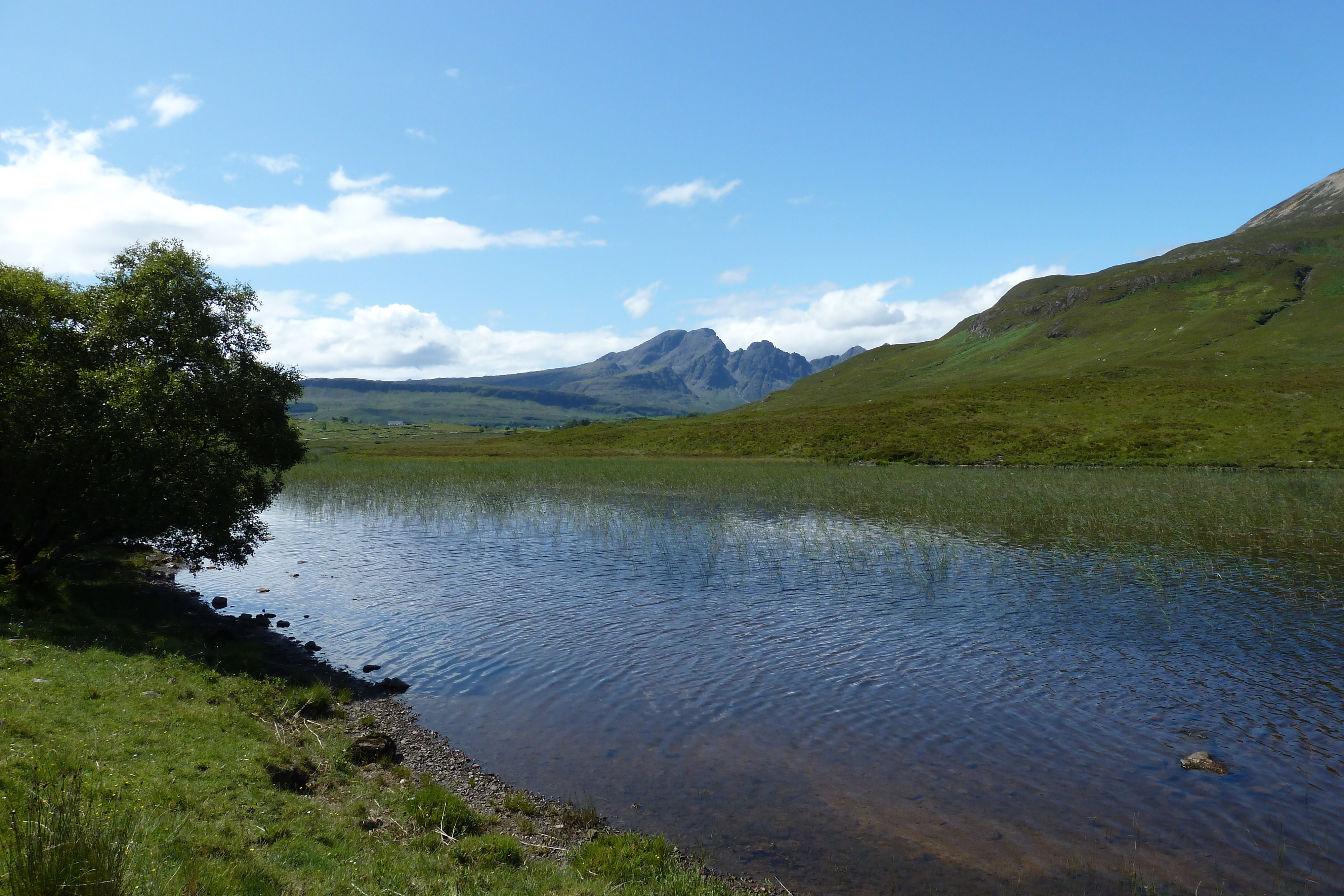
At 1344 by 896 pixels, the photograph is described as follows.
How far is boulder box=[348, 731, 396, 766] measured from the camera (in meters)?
16.5

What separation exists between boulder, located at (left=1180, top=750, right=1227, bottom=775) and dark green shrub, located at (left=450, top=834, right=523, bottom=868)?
15186 millimetres

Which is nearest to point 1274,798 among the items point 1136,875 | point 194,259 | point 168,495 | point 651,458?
point 1136,875

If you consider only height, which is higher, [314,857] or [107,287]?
[107,287]

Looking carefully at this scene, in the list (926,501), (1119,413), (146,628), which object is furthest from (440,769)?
(1119,413)

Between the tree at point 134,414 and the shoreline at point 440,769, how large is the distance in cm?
507

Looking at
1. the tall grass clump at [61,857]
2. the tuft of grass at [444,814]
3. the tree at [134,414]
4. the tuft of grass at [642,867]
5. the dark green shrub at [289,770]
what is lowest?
the tuft of grass at [642,867]

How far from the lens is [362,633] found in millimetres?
28156

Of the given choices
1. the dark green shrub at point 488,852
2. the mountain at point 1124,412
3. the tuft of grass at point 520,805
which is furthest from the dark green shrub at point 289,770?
the mountain at point 1124,412

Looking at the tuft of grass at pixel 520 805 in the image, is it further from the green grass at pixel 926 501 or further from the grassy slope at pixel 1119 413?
the grassy slope at pixel 1119 413

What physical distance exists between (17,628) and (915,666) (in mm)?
28008

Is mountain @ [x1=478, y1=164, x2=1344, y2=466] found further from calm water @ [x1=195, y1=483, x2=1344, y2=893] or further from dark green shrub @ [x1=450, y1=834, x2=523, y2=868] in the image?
dark green shrub @ [x1=450, y1=834, x2=523, y2=868]

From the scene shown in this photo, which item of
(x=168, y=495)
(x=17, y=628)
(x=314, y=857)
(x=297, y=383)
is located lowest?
(x=314, y=857)

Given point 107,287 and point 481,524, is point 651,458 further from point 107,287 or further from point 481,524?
point 107,287

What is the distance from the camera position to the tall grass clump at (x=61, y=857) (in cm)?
673
